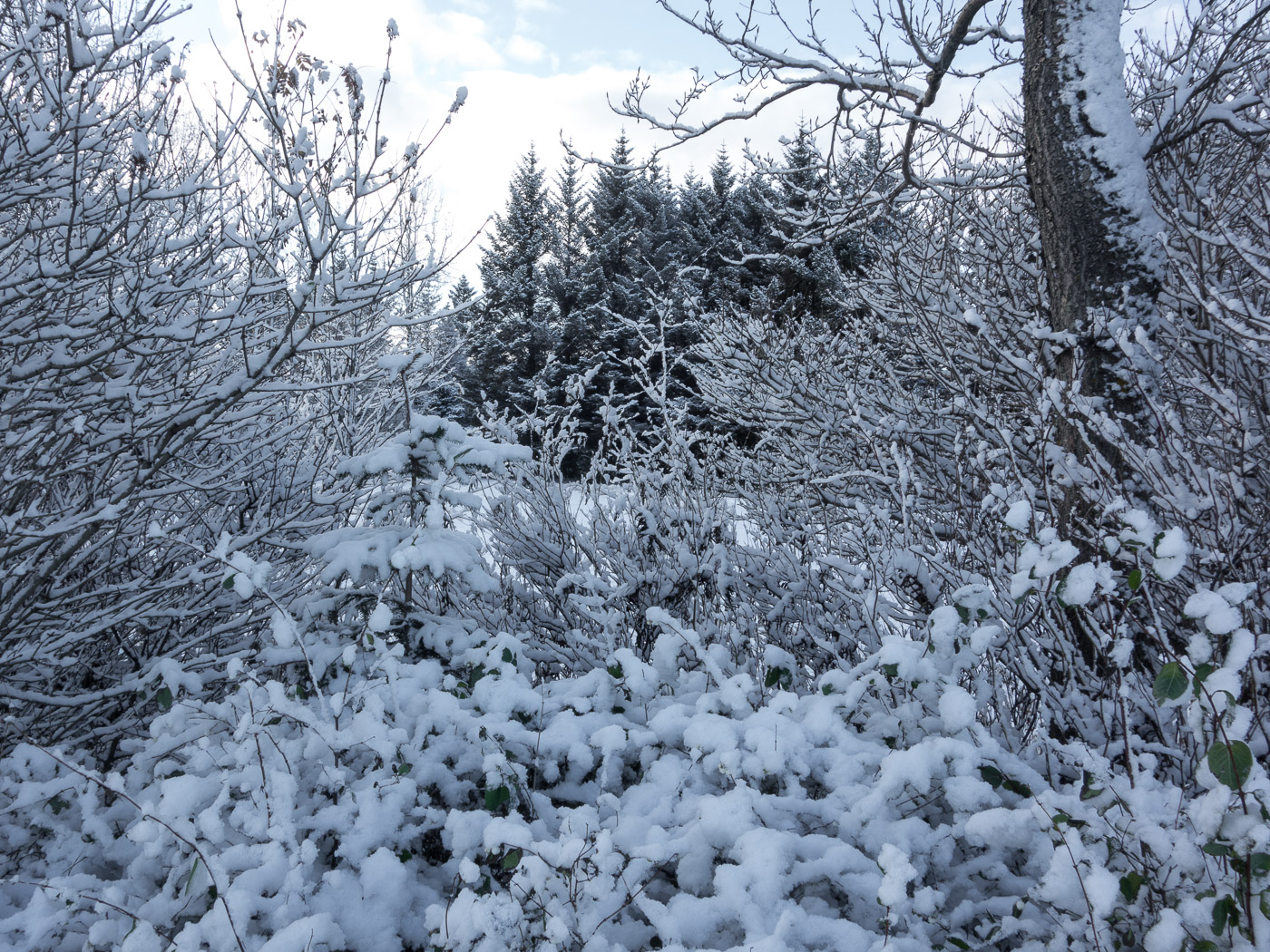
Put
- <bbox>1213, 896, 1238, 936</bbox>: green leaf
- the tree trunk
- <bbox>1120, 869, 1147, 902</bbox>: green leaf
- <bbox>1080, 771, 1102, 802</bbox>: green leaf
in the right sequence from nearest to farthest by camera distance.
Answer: <bbox>1213, 896, 1238, 936</bbox>: green leaf < <bbox>1120, 869, 1147, 902</bbox>: green leaf < <bbox>1080, 771, 1102, 802</bbox>: green leaf < the tree trunk

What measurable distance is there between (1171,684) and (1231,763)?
0.15 m

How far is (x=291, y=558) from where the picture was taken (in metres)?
4.13

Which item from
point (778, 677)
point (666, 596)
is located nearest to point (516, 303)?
point (666, 596)

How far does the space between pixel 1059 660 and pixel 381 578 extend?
2.45 metres

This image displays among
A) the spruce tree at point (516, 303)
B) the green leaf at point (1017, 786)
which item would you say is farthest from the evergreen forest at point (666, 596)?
the spruce tree at point (516, 303)

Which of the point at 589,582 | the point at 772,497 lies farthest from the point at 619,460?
the point at 589,582

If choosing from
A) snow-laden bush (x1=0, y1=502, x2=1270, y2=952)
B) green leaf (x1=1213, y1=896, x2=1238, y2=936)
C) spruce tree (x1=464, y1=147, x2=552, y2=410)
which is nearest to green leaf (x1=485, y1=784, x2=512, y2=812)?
snow-laden bush (x1=0, y1=502, x2=1270, y2=952)

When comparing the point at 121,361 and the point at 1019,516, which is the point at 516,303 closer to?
the point at 121,361

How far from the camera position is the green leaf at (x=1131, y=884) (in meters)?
1.33

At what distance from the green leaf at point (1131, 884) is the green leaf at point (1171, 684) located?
1.13 ft

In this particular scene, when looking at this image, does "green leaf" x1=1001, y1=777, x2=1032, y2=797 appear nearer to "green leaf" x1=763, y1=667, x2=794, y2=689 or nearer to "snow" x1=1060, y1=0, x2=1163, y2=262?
"green leaf" x1=763, y1=667, x2=794, y2=689

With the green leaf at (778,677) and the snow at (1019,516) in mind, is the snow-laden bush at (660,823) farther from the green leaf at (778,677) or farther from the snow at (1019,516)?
the green leaf at (778,677)

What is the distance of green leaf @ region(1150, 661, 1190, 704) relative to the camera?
1.28 metres

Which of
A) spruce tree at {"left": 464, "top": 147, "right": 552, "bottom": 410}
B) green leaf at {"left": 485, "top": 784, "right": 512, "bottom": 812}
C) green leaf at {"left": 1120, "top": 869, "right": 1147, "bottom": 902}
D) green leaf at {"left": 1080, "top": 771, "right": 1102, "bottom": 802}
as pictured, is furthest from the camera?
spruce tree at {"left": 464, "top": 147, "right": 552, "bottom": 410}
